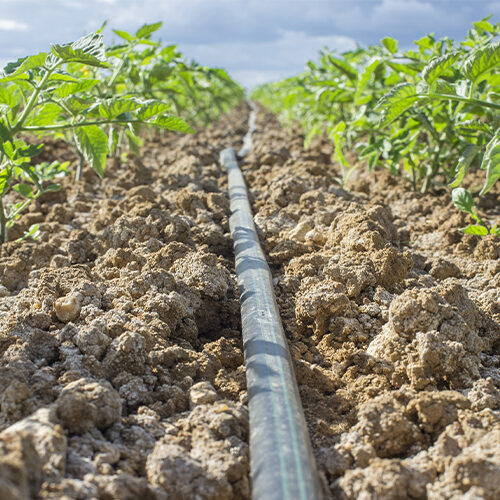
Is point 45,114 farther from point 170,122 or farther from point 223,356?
point 223,356

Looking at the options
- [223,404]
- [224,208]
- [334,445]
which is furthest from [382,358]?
[224,208]

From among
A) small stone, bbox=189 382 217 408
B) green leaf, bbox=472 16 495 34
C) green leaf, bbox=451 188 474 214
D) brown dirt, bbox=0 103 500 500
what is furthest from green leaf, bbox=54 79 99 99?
green leaf, bbox=472 16 495 34

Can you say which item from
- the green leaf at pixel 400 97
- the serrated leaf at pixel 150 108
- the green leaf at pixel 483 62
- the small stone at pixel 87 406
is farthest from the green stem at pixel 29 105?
the green leaf at pixel 483 62

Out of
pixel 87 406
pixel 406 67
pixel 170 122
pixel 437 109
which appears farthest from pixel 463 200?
pixel 87 406

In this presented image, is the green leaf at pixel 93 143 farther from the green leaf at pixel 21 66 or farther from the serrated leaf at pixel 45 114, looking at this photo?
the green leaf at pixel 21 66

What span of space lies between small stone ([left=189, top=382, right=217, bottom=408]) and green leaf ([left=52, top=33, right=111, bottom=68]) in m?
1.07

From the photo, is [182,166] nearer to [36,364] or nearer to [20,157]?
[20,157]

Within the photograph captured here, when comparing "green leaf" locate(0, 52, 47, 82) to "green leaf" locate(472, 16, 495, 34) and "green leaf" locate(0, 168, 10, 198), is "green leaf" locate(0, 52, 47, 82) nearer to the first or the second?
"green leaf" locate(0, 168, 10, 198)

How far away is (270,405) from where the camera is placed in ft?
3.69

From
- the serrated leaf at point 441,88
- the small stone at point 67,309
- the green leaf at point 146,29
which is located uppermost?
the green leaf at point 146,29

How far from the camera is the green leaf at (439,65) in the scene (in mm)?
1669

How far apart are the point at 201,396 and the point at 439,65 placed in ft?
4.33

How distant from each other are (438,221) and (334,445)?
1552 mm

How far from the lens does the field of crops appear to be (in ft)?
3.37
